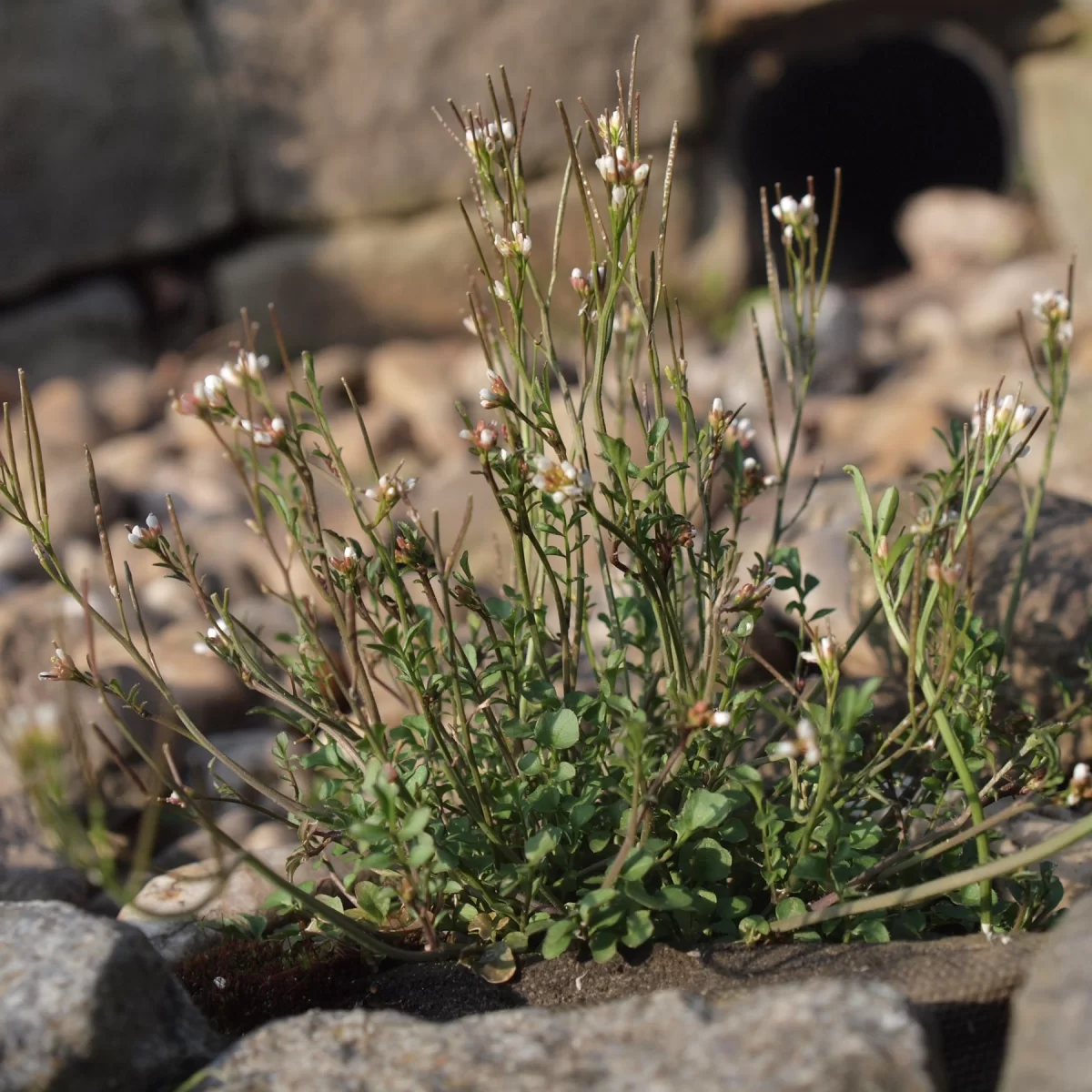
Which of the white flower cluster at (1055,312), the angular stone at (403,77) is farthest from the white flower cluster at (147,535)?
the angular stone at (403,77)

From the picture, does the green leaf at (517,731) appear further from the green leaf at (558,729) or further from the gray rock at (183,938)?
the gray rock at (183,938)

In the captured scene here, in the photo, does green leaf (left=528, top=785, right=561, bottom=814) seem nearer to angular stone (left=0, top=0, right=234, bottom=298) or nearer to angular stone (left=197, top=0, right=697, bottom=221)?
angular stone (left=197, top=0, right=697, bottom=221)

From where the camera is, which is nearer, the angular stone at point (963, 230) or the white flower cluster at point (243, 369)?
the white flower cluster at point (243, 369)

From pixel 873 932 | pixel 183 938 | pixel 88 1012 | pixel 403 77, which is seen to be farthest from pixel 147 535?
pixel 403 77

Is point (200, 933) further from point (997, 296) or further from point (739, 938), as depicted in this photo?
point (997, 296)

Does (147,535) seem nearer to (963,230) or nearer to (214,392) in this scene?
(214,392)

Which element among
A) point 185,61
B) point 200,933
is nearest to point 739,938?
point 200,933
